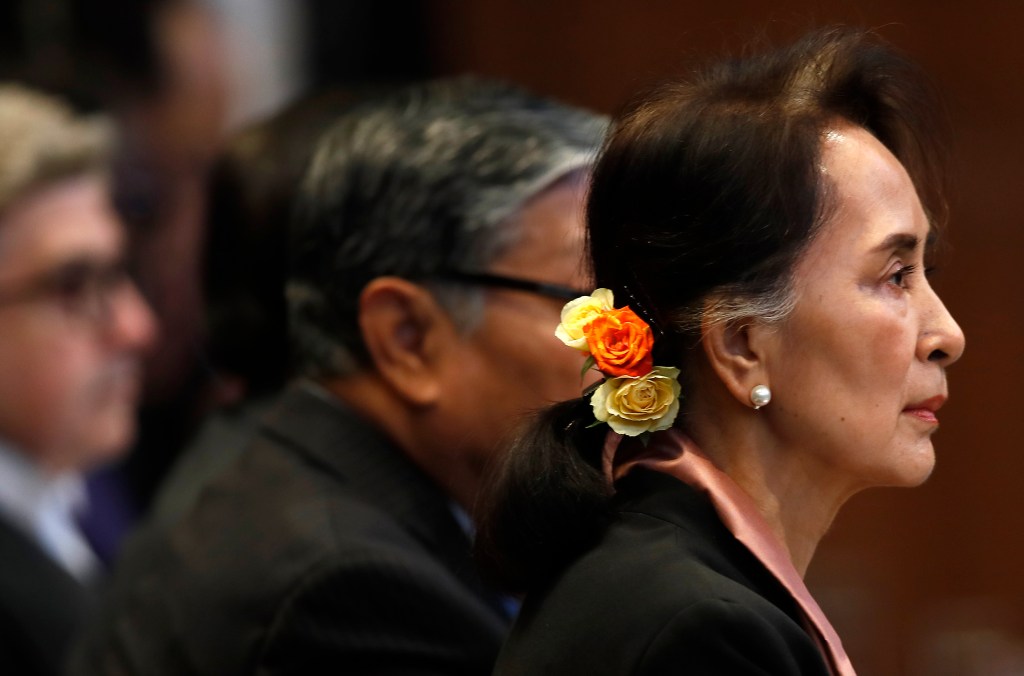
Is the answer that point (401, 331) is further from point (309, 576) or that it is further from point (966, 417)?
point (966, 417)

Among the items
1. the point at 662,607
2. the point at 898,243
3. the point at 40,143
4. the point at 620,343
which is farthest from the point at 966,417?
the point at 662,607

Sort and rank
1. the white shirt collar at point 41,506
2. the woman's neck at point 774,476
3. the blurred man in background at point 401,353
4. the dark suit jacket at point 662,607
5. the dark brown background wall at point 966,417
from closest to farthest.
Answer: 1. the dark suit jacket at point 662,607
2. the woman's neck at point 774,476
3. the blurred man in background at point 401,353
4. the white shirt collar at point 41,506
5. the dark brown background wall at point 966,417

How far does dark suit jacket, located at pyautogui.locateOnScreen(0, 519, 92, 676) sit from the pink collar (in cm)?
181

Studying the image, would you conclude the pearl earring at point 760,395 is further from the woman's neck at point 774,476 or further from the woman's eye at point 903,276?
the woman's eye at point 903,276

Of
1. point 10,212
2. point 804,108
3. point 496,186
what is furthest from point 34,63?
point 804,108

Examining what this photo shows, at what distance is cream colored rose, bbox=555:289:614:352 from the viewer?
1666 millimetres

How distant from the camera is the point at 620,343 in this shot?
5.34 feet

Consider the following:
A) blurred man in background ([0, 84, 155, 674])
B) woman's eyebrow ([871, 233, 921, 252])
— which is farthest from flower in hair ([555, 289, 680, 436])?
blurred man in background ([0, 84, 155, 674])

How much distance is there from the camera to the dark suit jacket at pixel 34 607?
3.02 meters

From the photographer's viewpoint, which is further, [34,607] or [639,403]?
[34,607]

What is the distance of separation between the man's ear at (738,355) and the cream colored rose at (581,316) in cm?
12

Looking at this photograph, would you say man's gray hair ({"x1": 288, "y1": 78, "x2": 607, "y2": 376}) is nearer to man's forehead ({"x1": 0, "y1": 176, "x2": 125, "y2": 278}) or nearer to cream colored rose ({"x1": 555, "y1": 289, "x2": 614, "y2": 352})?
cream colored rose ({"x1": 555, "y1": 289, "x2": 614, "y2": 352})

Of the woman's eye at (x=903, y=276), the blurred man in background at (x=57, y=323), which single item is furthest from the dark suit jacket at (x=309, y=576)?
the blurred man in background at (x=57, y=323)

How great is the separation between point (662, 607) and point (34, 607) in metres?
2.03
